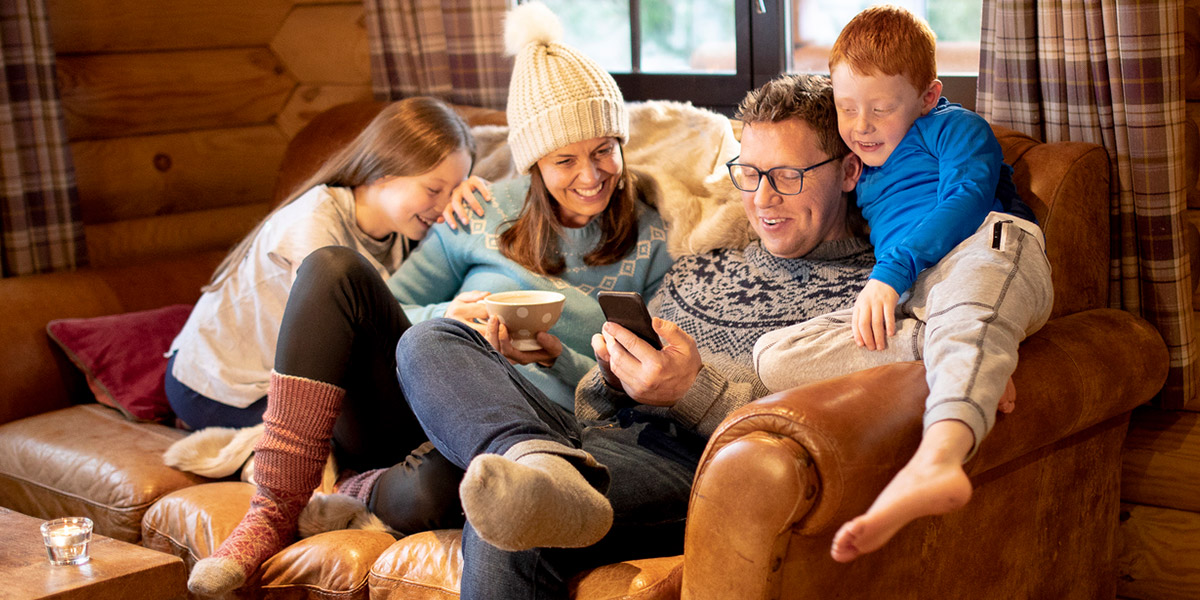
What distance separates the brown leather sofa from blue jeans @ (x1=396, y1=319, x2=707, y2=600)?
58mm

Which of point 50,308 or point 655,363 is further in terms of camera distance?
point 50,308

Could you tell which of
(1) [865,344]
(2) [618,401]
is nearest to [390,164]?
(2) [618,401]

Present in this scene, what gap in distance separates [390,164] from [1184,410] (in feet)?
5.30

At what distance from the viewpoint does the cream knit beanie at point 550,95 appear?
194 centimetres

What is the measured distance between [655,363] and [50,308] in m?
1.60

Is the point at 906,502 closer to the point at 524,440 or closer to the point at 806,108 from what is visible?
the point at 524,440

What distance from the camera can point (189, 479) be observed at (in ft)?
6.62

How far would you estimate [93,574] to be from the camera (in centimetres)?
145

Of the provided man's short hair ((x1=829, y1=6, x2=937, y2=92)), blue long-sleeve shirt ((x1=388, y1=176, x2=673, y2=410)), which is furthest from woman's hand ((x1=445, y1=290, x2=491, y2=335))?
man's short hair ((x1=829, y1=6, x2=937, y2=92))

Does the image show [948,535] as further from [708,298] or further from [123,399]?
[123,399]

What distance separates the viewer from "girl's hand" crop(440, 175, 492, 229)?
82.6 inches

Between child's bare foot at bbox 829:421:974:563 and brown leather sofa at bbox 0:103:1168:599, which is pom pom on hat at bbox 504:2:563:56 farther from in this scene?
child's bare foot at bbox 829:421:974:563

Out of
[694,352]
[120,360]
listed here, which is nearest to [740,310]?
[694,352]

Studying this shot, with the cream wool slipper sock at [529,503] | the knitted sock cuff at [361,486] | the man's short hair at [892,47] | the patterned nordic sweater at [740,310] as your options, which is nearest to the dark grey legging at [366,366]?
the knitted sock cuff at [361,486]
